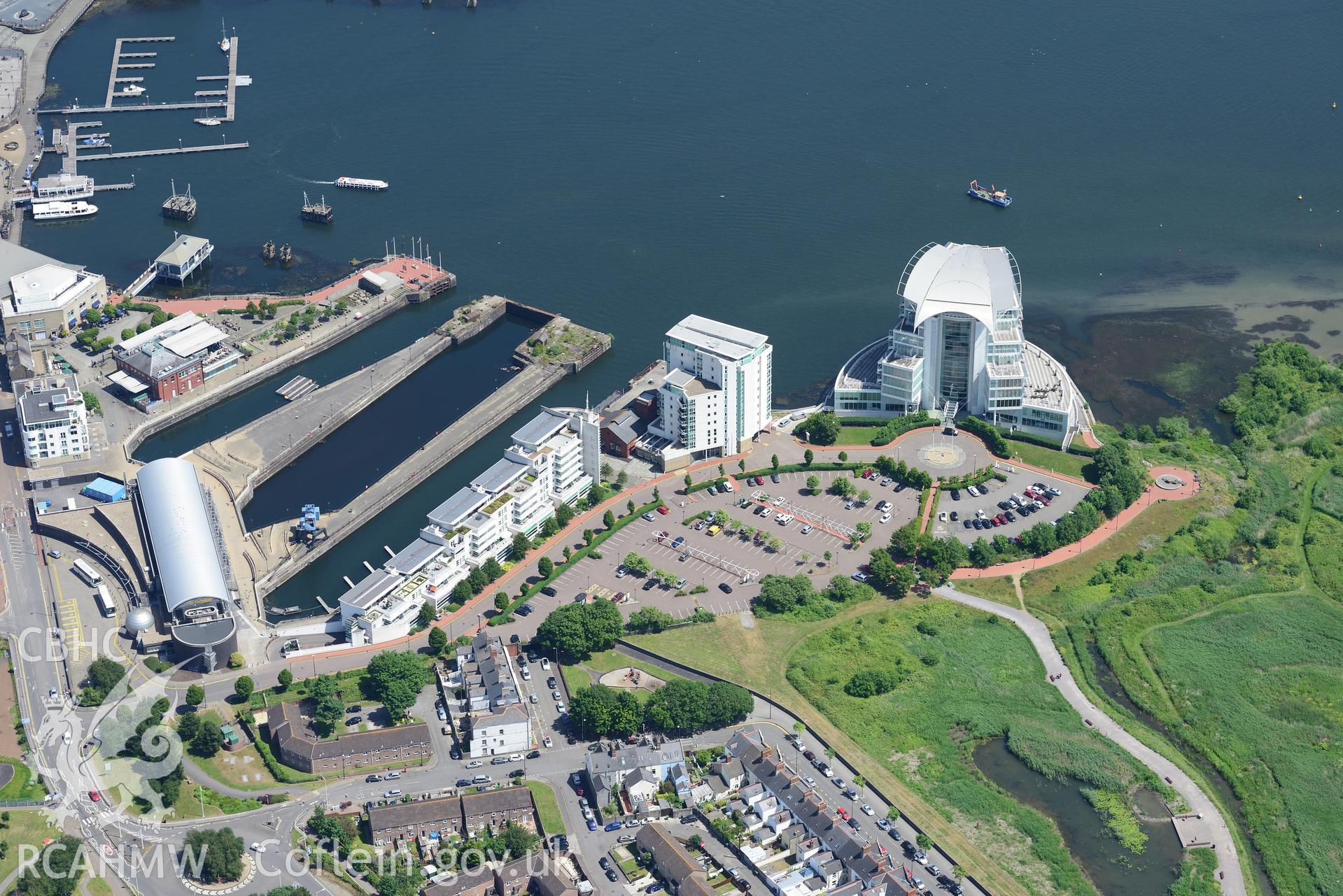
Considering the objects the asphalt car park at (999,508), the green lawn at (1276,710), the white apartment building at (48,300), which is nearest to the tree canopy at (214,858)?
the asphalt car park at (999,508)

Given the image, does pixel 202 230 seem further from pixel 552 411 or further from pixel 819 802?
pixel 819 802

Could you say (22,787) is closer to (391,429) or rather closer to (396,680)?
(396,680)

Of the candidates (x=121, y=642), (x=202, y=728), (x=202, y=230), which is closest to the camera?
(x=202, y=728)

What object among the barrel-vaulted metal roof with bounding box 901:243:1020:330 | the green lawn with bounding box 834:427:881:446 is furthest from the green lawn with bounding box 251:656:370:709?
the barrel-vaulted metal roof with bounding box 901:243:1020:330

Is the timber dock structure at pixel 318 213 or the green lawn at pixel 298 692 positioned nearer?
the green lawn at pixel 298 692

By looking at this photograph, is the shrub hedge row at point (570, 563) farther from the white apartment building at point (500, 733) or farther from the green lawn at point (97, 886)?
the green lawn at point (97, 886)

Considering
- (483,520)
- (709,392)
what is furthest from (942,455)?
(483,520)

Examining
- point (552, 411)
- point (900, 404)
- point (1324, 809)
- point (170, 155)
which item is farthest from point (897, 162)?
point (1324, 809)
